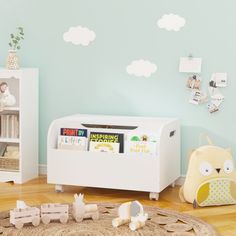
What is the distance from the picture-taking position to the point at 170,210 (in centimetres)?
339

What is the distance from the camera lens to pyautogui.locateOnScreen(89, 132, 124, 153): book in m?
3.74

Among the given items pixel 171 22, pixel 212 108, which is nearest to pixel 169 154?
pixel 212 108

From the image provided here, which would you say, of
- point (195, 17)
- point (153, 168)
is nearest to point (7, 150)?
point (153, 168)

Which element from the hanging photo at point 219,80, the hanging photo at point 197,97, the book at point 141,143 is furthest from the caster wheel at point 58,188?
the hanging photo at point 219,80

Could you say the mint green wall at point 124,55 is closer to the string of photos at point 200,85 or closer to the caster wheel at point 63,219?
the string of photos at point 200,85

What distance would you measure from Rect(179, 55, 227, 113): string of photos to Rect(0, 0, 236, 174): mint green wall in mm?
35

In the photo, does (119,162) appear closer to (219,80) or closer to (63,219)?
(63,219)

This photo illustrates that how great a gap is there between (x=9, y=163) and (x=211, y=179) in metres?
1.43

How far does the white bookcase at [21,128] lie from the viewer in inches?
160

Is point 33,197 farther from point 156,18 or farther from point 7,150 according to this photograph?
point 156,18

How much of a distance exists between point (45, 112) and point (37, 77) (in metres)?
0.26

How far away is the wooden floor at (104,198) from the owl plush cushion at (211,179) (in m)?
0.05

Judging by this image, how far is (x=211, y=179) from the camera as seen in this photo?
350 cm

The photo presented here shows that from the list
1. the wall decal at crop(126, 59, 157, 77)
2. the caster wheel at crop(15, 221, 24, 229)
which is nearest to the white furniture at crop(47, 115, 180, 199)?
the wall decal at crop(126, 59, 157, 77)
